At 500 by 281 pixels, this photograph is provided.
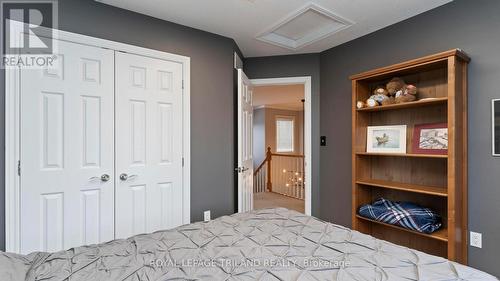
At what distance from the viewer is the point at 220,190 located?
9.63ft

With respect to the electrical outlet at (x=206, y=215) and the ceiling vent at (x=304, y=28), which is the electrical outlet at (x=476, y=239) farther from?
the electrical outlet at (x=206, y=215)

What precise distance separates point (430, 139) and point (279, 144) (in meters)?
6.35

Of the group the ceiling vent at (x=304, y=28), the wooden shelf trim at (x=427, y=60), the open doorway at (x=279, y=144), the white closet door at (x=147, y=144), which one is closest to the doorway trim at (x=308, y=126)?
the open doorway at (x=279, y=144)

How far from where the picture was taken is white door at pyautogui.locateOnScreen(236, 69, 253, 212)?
2.89 meters

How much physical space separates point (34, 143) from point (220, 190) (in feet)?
5.65

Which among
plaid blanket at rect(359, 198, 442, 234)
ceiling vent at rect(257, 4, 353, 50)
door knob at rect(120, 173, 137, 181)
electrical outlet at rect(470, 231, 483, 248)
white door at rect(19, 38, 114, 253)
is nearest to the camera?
white door at rect(19, 38, 114, 253)

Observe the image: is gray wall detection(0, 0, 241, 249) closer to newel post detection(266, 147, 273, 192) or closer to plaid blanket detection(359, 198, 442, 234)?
plaid blanket detection(359, 198, 442, 234)

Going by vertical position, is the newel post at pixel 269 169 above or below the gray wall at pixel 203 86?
below

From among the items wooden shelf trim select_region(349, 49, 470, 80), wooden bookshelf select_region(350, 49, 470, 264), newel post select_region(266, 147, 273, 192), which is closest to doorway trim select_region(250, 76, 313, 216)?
wooden bookshelf select_region(350, 49, 470, 264)

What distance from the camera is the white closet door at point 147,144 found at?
2311 millimetres

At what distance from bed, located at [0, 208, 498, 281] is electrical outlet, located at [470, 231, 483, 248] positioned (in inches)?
50.4

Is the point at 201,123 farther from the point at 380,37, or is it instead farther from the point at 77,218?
the point at 380,37

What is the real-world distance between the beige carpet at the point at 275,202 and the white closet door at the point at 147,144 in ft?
8.53

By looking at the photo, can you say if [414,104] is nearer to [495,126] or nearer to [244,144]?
[495,126]
